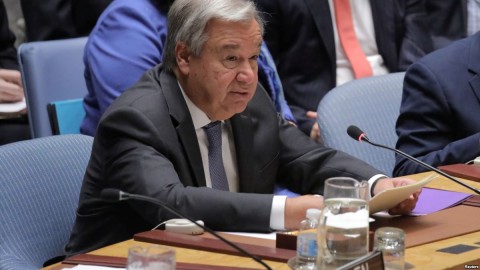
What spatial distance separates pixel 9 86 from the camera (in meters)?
4.93

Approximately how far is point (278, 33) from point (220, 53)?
1.86 meters

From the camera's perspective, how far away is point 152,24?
168 inches

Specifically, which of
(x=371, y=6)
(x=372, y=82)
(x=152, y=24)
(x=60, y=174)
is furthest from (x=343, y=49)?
(x=60, y=174)

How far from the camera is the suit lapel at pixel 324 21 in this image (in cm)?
491

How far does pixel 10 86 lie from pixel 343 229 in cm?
313

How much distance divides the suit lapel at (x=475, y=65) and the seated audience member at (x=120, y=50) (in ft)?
4.13

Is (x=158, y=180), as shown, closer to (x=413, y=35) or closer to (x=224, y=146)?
(x=224, y=146)

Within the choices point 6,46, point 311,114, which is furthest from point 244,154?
point 6,46

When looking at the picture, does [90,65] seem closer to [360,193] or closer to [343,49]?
[343,49]

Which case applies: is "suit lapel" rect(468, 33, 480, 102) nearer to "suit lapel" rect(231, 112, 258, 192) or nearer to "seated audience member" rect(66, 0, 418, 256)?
"seated audience member" rect(66, 0, 418, 256)

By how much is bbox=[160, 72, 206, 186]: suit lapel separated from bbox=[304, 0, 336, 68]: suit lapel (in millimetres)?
1876

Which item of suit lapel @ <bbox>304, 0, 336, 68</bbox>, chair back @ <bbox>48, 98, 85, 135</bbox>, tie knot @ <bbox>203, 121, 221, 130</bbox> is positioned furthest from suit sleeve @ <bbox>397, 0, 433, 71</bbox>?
tie knot @ <bbox>203, 121, 221, 130</bbox>

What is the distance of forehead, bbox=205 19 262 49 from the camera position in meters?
3.12

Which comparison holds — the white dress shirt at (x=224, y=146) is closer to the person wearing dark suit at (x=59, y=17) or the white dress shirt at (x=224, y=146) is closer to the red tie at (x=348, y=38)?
the red tie at (x=348, y=38)
